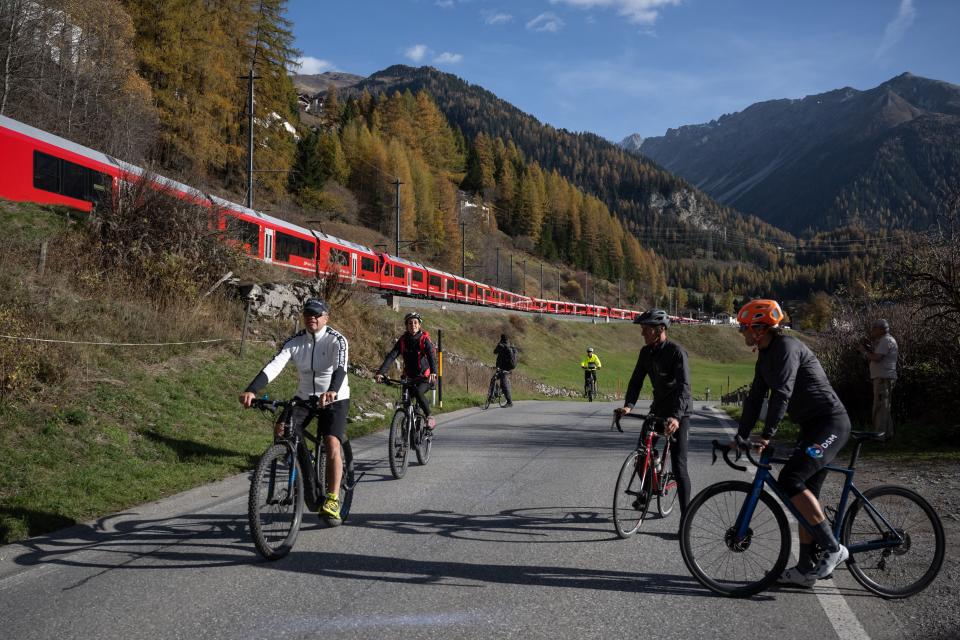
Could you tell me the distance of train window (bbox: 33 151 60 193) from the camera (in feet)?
55.6

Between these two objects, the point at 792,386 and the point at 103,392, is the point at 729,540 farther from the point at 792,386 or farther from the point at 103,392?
the point at 103,392

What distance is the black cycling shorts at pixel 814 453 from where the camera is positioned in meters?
4.32

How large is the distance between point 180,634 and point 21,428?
16.3ft

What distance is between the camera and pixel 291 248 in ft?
88.3

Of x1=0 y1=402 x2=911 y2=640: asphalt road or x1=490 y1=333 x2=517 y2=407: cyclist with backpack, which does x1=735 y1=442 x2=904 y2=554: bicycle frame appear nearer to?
x1=0 y1=402 x2=911 y2=640: asphalt road

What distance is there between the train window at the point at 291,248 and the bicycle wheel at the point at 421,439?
59.5 feet

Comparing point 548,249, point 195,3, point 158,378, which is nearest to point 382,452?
point 158,378

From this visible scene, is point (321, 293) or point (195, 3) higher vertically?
point (195, 3)

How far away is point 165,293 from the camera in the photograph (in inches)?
544

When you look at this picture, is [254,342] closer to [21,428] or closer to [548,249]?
[21,428]

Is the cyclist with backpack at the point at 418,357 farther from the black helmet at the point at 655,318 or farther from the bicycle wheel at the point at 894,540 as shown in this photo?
the bicycle wheel at the point at 894,540

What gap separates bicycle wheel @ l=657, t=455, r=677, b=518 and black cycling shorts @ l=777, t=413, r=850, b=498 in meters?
1.90

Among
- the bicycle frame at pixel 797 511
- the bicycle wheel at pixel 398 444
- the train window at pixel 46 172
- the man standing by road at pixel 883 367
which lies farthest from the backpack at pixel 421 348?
the train window at pixel 46 172

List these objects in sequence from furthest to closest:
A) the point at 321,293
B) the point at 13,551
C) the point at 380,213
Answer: the point at 380,213, the point at 321,293, the point at 13,551
